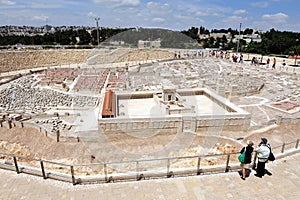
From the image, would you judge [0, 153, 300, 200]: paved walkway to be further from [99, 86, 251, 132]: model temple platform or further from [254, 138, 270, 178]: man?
[99, 86, 251, 132]: model temple platform

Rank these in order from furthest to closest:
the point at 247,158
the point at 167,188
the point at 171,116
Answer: the point at 171,116
the point at 247,158
the point at 167,188

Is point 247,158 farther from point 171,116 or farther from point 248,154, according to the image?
point 171,116

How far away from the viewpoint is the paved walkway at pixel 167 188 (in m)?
4.66

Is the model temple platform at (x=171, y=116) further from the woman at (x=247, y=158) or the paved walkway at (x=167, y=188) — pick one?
the woman at (x=247, y=158)

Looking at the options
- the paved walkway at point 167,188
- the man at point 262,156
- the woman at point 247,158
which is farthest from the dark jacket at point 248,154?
the paved walkway at point 167,188

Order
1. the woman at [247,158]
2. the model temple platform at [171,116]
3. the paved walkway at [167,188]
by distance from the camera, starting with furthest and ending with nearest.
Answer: the model temple platform at [171,116]
the woman at [247,158]
the paved walkway at [167,188]

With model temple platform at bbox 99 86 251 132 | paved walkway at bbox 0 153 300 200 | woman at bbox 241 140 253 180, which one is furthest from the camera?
model temple platform at bbox 99 86 251 132

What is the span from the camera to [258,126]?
12.1 m

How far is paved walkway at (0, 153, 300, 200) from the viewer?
183 inches

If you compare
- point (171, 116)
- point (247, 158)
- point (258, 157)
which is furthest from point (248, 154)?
point (171, 116)

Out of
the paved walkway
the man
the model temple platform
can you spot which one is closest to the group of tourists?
the man

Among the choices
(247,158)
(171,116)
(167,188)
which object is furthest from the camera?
(171,116)

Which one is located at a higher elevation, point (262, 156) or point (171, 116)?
point (262, 156)

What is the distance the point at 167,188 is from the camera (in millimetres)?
4871
